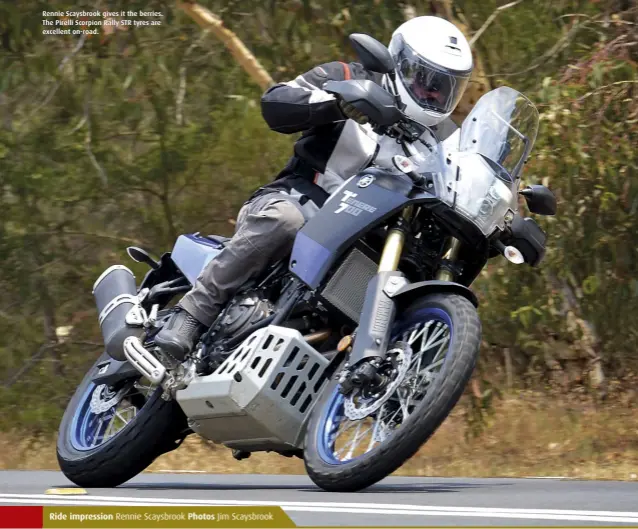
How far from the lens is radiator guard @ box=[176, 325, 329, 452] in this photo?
633 cm

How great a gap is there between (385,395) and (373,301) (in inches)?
15.8

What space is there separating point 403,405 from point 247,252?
109 cm

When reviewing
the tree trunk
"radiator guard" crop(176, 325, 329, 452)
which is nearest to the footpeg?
"radiator guard" crop(176, 325, 329, 452)

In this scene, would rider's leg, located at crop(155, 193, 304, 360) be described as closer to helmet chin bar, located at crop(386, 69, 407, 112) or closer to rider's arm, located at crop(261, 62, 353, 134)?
rider's arm, located at crop(261, 62, 353, 134)

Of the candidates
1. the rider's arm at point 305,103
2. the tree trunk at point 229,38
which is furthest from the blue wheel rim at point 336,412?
the tree trunk at point 229,38

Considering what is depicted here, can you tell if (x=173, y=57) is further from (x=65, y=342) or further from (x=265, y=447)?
(x=265, y=447)

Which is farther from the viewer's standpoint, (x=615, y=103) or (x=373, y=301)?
(x=615, y=103)

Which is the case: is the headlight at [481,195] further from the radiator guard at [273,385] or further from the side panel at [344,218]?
the radiator guard at [273,385]

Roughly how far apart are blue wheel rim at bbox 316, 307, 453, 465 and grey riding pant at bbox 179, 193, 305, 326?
0.74m

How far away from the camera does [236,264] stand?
660cm

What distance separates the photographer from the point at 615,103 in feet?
32.0

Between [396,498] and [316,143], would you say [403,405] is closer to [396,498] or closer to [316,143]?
[396,498]

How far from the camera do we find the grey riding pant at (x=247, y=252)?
→ 21.4 feet

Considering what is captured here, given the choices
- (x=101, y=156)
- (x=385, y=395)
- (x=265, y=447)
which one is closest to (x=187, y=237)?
(x=265, y=447)
